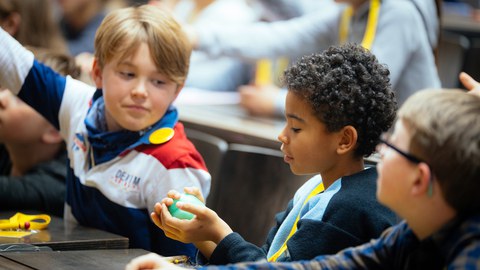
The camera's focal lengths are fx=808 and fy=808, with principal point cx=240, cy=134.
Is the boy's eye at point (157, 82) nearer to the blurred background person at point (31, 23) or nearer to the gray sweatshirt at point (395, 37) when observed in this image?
the gray sweatshirt at point (395, 37)

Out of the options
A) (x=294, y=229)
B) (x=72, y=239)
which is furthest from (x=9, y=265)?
(x=294, y=229)

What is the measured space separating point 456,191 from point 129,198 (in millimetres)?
1101

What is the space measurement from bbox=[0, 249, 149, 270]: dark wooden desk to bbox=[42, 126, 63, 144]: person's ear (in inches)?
36.0

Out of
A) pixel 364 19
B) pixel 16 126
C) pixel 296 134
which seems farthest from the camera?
pixel 364 19

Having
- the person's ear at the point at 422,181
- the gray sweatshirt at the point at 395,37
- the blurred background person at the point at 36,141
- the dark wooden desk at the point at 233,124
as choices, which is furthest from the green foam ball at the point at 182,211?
the gray sweatshirt at the point at 395,37

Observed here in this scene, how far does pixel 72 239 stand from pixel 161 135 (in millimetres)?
367

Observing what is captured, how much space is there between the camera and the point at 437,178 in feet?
3.79

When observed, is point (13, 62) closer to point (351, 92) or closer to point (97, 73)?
point (97, 73)

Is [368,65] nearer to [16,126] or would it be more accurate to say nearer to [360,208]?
[360,208]

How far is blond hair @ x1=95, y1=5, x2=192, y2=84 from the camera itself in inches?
81.4

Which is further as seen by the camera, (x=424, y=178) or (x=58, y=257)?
(x=58, y=257)

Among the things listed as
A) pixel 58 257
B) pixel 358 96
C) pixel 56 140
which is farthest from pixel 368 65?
pixel 56 140

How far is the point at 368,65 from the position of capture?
5.17ft

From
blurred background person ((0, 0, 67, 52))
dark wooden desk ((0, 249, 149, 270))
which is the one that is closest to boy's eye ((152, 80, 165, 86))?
dark wooden desk ((0, 249, 149, 270))
